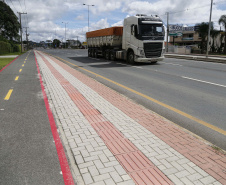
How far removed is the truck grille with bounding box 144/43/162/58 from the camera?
16.1m

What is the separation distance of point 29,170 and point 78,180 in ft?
2.66

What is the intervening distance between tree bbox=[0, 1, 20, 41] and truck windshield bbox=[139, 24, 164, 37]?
55.9 m

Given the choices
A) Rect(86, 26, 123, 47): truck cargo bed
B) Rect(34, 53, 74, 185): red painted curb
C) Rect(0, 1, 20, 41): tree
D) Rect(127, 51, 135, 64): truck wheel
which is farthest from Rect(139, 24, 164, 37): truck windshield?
Rect(0, 1, 20, 41): tree

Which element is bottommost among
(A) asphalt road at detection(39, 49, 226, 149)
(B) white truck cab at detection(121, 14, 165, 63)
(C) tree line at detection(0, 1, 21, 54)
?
(A) asphalt road at detection(39, 49, 226, 149)

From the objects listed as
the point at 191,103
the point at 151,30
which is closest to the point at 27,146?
the point at 191,103

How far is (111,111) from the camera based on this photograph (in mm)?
5590

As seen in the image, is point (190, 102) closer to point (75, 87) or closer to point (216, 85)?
point (216, 85)

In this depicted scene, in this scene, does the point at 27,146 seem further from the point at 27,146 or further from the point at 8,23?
the point at 8,23

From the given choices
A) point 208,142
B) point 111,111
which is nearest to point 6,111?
point 111,111

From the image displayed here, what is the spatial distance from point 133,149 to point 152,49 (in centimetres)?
1378

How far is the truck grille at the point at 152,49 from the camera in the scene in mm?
16125

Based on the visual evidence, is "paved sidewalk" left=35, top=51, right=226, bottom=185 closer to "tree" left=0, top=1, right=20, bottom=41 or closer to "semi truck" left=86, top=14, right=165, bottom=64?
"semi truck" left=86, top=14, right=165, bottom=64

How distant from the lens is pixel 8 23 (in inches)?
2356

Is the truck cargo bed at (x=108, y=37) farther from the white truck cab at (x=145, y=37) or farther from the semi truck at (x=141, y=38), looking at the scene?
the white truck cab at (x=145, y=37)
